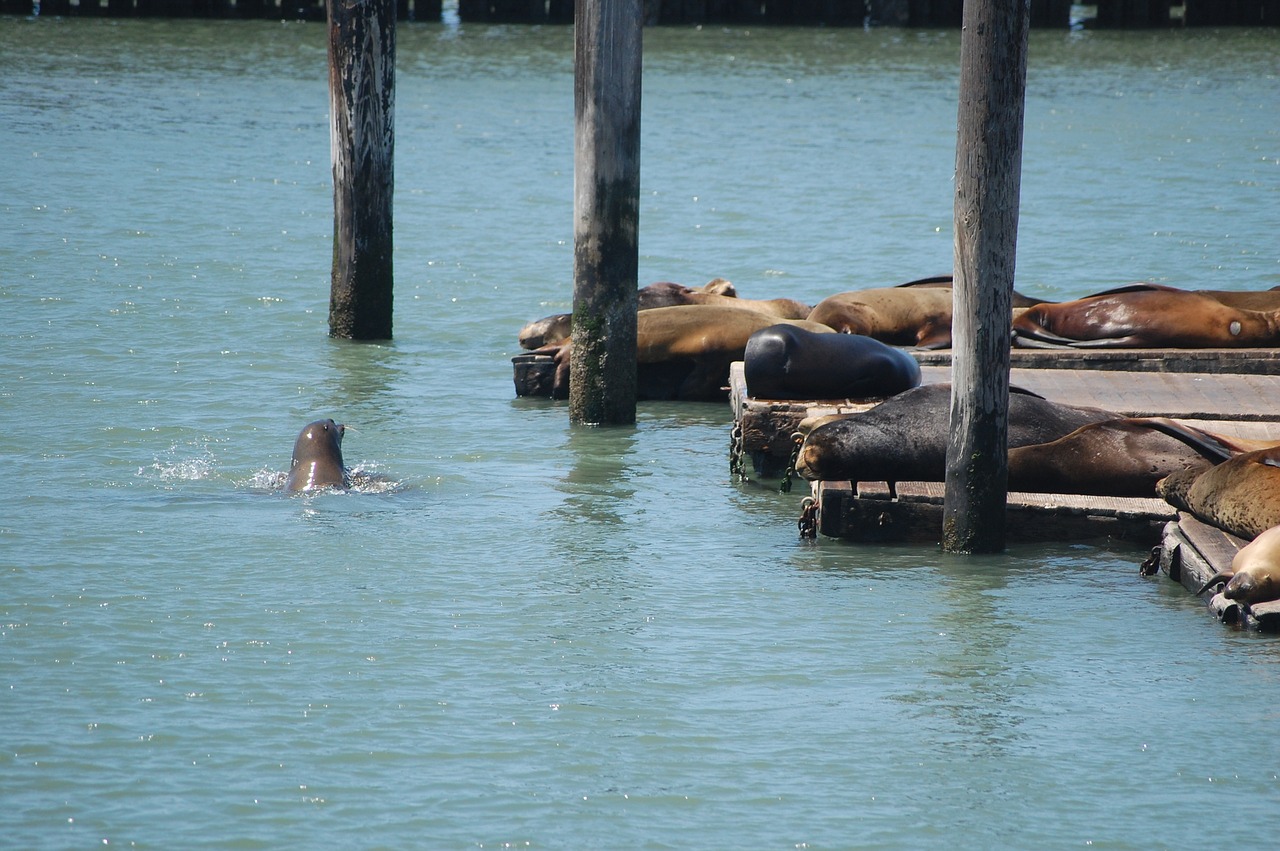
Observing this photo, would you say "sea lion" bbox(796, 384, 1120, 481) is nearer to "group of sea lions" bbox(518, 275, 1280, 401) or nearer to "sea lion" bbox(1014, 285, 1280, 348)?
"group of sea lions" bbox(518, 275, 1280, 401)

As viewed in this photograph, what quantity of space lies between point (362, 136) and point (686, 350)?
104 inches

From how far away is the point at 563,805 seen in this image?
4738 millimetres

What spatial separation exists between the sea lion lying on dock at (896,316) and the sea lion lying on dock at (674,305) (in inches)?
14.8

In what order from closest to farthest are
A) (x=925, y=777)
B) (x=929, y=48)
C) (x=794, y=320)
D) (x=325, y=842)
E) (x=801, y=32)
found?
(x=325, y=842) < (x=925, y=777) < (x=794, y=320) < (x=929, y=48) < (x=801, y=32)

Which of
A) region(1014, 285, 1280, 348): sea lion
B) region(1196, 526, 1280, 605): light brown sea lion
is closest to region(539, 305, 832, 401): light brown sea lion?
region(1014, 285, 1280, 348): sea lion

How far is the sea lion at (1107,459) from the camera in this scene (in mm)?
7266

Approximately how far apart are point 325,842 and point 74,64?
28.3m

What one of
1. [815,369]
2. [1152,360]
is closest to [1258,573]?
[815,369]

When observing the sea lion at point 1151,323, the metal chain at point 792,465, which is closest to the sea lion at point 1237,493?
the metal chain at point 792,465

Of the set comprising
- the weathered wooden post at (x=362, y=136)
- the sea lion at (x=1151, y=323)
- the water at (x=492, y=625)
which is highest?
the weathered wooden post at (x=362, y=136)

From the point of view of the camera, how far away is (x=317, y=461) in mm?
7895

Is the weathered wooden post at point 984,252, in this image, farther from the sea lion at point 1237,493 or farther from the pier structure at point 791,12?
the pier structure at point 791,12

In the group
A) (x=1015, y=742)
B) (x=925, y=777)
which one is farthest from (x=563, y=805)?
(x=1015, y=742)

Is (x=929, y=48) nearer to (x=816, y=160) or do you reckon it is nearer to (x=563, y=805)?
(x=816, y=160)
